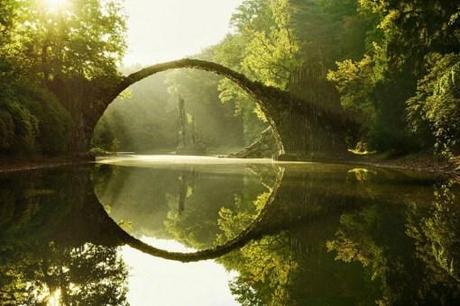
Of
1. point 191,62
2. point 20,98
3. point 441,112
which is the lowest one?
point 441,112

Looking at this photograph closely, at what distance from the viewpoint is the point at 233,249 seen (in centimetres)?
559

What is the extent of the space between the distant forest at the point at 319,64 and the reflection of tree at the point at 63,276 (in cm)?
1054

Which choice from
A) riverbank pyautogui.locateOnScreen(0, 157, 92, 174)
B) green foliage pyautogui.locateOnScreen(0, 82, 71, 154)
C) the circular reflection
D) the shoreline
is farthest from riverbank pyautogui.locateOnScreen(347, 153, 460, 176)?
green foliage pyautogui.locateOnScreen(0, 82, 71, 154)

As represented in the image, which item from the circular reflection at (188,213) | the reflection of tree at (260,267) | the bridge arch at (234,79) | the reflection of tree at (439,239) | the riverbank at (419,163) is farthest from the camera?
the bridge arch at (234,79)

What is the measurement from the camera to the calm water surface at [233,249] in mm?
3826

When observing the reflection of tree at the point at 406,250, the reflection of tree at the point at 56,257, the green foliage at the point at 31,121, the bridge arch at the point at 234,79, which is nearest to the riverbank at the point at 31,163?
the green foliage at the point at 31,121

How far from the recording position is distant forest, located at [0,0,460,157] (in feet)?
51.1

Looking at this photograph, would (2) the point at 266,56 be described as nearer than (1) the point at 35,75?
No

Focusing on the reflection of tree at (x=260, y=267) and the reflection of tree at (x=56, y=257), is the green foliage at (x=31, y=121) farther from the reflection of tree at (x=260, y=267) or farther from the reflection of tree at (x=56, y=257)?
the reflection of tree at (x=260, y=267)

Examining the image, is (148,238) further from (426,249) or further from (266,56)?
(266,56)

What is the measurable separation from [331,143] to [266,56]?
343 inches

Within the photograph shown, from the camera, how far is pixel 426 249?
17.9ft

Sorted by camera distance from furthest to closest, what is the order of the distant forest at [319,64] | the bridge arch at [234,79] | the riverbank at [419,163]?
1. the bridge arch at [234,79]
2. the riverbank at [419,163]
3. the distant forest at [319,64]

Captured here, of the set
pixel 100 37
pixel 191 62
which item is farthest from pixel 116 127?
pixel 100 37
